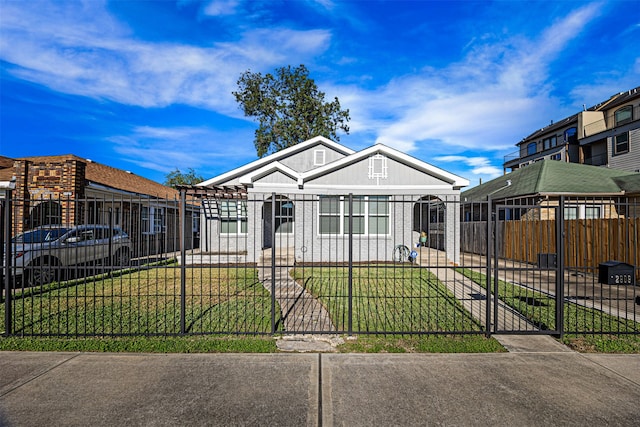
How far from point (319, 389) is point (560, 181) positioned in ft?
62.0

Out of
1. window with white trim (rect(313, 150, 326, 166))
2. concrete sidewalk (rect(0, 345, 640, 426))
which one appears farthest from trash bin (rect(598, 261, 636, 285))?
window with white trim (rect(313, 150, 326, 166))

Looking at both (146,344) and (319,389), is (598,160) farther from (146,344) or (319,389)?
(146,344)

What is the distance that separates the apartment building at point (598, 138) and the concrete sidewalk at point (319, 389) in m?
25.4

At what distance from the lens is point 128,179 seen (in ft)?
A: 73.1

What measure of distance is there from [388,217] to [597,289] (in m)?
6.56

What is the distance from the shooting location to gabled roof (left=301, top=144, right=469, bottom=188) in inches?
519

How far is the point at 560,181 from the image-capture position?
17.4 m

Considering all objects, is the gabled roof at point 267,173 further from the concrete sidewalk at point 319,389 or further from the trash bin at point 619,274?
the trash bin at point 619,274

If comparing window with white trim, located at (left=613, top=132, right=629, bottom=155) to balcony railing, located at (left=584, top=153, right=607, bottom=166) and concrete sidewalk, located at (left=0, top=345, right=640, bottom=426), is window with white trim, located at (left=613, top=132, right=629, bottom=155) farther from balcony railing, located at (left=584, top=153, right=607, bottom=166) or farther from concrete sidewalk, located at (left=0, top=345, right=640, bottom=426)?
concrete sidewalk, located at (left=0, top=345, right=640, bottom=426)

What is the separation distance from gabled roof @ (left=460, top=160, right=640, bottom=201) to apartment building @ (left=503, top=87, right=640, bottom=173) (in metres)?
5.48

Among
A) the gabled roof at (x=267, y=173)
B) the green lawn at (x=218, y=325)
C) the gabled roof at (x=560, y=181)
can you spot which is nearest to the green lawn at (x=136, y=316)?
the green lawn at (x=218, y=325)

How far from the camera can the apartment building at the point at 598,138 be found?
2273 centimetres

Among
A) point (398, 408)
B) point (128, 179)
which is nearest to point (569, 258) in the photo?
point (398, 408)

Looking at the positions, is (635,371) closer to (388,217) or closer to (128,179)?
(388,217)
